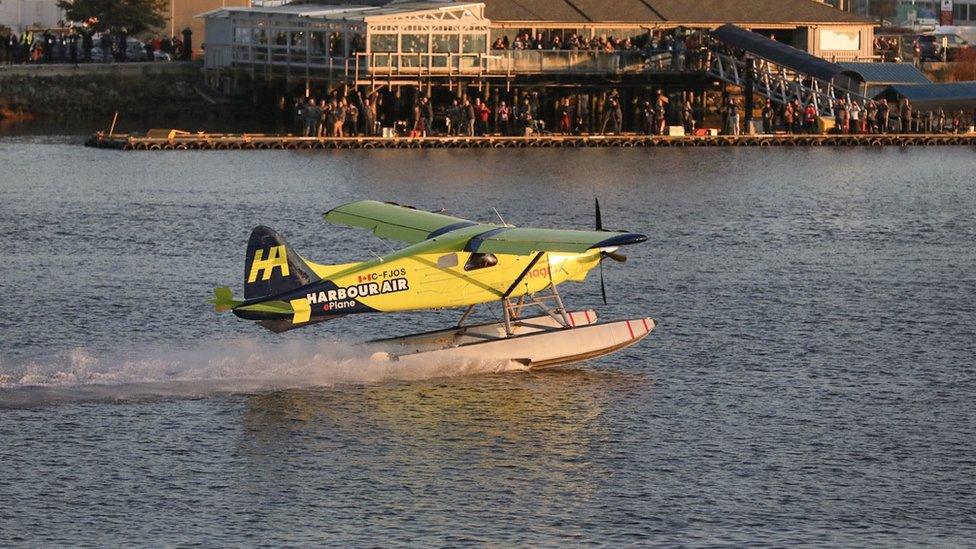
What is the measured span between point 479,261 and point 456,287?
0.54 meters

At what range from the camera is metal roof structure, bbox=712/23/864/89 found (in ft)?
238

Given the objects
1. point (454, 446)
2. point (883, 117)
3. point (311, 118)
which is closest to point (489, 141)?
point (311, 118)

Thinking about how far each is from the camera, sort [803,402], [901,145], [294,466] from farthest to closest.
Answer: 1. [901,145]
2. [803,402]
3. [294,466]

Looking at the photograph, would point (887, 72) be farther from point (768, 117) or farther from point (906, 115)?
point (768, 117)

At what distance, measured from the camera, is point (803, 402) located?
2789cm

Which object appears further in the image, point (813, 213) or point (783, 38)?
point (783, 38)

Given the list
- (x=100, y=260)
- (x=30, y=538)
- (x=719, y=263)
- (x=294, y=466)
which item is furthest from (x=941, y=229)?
(x=30, y=538)

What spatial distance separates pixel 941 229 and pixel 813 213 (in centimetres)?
444

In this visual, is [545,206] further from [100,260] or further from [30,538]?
[30,538]

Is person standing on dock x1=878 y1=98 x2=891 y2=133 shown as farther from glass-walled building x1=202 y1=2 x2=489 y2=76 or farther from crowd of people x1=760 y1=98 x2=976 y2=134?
glass-walled building x1=202 y1=2 x2=489 y2=76

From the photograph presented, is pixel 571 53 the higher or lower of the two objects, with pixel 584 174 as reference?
higher

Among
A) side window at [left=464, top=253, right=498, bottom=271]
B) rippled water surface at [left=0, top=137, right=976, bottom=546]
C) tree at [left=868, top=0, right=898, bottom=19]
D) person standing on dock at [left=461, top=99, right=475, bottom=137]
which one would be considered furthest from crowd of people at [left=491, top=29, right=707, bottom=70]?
tree at [left=868, top=0, right=898, bottom=19]

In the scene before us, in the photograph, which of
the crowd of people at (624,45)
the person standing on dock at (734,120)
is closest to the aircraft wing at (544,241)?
the person standing on dock at (734,120)

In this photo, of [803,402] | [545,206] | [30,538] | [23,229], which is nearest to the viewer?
[30,538]
